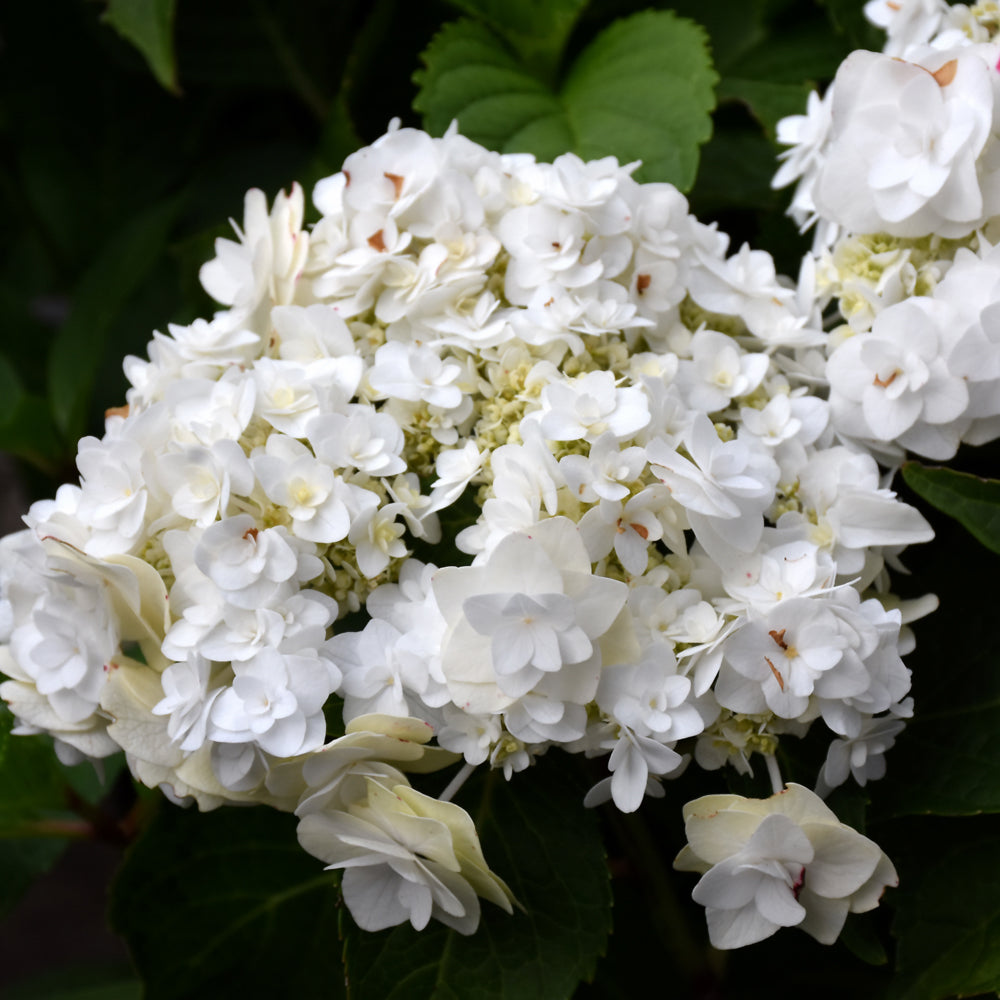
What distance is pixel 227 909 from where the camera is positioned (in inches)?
28.6

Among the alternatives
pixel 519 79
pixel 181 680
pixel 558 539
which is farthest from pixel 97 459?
pixel 519 79

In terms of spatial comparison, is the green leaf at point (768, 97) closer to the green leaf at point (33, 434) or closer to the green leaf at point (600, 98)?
the green leaf at point (600, 98)

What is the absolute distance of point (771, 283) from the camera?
575mm

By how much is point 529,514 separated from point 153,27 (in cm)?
55

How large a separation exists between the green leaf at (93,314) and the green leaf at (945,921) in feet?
2.68

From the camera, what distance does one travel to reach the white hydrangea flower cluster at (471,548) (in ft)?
1.47

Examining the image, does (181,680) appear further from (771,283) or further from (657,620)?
(771,283)

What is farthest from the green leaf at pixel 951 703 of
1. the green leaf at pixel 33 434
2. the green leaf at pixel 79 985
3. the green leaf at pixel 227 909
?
the green leaf at pixel 33 434

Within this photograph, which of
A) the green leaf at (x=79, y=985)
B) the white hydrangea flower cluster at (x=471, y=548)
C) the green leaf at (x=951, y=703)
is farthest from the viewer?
the green leaf at (x=79, y=985)

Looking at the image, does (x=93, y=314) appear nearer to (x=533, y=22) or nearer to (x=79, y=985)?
(x=533, y=22)

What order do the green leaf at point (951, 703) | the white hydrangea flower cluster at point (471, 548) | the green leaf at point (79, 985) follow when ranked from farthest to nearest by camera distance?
the green leaf at point (79, 985) → the green leaf at point (951, 703) → the white hydrangea flower cluster at point (471, 548)

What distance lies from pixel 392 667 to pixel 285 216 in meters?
0.27

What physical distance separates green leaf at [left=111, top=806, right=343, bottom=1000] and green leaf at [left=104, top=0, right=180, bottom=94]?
1.74ft

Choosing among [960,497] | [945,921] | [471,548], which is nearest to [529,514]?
[471,548]
